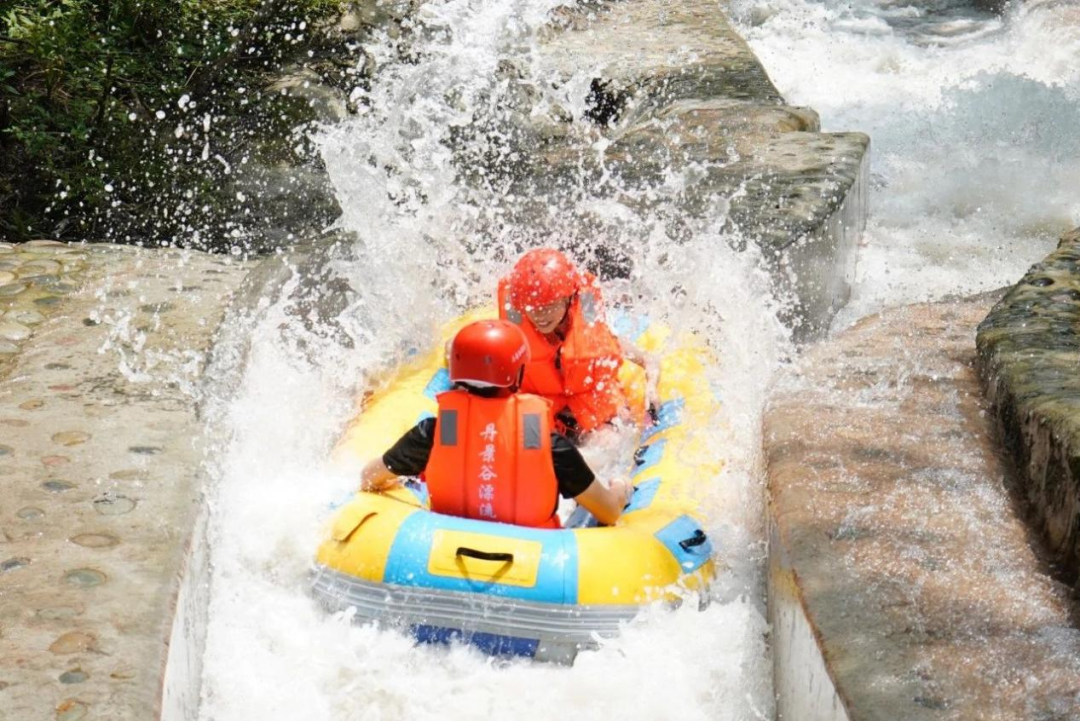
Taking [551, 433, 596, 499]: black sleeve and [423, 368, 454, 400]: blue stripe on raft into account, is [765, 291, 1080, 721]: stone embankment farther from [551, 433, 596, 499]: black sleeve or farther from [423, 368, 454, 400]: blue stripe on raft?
[423, 368, 454, 400]: blue stripe on raft

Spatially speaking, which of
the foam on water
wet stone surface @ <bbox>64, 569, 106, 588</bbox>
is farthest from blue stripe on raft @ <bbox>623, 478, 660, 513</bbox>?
the foam on water

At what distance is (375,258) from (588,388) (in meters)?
1.81

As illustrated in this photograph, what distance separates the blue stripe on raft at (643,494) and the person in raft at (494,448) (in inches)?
9.5

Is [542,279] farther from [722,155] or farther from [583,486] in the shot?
[722,155]

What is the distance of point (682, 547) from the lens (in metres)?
4.71

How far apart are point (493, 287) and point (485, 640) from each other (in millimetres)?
2793

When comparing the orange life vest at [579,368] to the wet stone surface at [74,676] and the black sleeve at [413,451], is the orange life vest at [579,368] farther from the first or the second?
the wet stone surface at [74,676]

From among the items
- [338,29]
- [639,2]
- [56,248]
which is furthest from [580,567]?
[639,2]

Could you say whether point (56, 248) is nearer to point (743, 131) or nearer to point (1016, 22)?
point (743, 131)

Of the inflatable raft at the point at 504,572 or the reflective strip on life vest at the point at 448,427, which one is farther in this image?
the reflective strip on life vest at the point at 448,427

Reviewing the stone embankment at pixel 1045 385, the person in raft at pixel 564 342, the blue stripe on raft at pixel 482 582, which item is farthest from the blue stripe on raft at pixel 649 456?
the stone embankment at pixel 1045 385

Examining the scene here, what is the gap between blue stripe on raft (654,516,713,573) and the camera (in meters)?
4.68

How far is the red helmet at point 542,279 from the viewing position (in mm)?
5426

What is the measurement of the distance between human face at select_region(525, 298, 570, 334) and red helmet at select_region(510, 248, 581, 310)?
2cm
